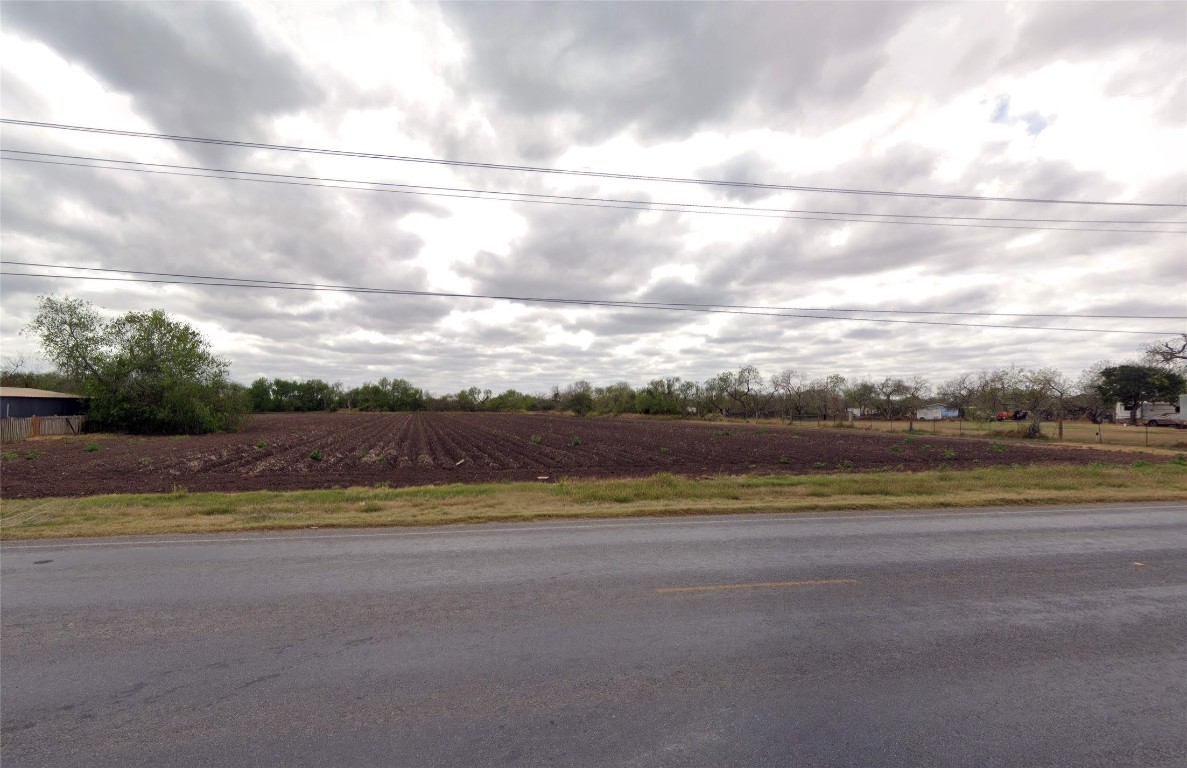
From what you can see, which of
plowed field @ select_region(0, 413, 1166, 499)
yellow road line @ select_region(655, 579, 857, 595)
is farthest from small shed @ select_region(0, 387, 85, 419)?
yellow road line @ select_region(655, 579, 857, 595)

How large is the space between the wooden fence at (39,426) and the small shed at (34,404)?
1.18m

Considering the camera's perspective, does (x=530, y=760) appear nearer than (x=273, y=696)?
Yes

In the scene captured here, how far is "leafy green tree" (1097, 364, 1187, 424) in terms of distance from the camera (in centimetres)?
7781

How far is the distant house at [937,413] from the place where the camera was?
356ft

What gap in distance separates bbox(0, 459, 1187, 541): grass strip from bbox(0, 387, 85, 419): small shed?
4199 cm

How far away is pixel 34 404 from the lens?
161 feet

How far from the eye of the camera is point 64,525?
11.8 m

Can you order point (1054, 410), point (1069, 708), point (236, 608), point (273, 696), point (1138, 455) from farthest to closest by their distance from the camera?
point (1054, 410)
point (1138, 455)
point (236, 608)
point (273, 696)
point (1069, 708)

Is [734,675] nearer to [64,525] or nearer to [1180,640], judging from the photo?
[1180,640]

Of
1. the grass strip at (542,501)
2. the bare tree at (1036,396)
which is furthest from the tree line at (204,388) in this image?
the grass strip at (542,501)

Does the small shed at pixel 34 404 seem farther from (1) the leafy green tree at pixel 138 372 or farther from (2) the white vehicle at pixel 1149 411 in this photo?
(2) the white vehicle at pixel 1149 411

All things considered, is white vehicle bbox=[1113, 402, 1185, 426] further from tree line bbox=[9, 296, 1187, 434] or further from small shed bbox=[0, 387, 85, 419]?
small shed bbox=[0, 387, 85, 419]

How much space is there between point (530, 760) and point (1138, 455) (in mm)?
39032

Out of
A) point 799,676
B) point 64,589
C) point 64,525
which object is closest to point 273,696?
point 799,676
